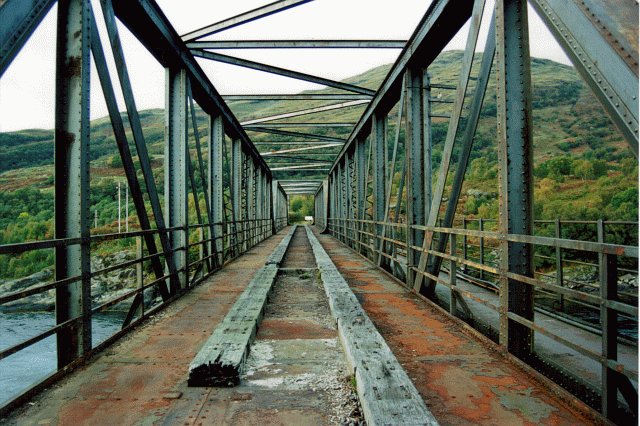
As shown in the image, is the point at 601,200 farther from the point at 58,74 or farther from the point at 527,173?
the point at 58,74

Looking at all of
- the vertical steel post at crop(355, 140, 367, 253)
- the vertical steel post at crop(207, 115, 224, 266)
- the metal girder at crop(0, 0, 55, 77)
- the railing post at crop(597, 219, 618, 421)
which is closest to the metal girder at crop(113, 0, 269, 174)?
the vertical steel post at crop(207, 115, 224, 266)

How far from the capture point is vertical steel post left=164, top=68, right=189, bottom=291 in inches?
307

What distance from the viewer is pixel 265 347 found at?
4.29 meters

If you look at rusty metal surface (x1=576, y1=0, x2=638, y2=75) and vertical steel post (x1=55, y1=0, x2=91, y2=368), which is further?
vertical steel post (x1=55, y1=0, x2=91, y2=368)

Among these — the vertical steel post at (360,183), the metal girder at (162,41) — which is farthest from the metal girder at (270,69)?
the vertical steel post at (360,183)

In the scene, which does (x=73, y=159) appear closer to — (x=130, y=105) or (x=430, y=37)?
(x=130, y=105)

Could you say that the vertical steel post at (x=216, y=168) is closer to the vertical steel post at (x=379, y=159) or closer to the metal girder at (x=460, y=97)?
the vertical steel post at (x=379, y=159)

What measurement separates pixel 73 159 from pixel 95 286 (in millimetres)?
30110

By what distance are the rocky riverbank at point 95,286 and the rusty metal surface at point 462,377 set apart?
24431mm

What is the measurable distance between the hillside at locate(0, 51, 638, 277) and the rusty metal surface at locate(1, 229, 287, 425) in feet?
47.1

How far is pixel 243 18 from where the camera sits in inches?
330

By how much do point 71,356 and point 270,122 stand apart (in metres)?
13.2

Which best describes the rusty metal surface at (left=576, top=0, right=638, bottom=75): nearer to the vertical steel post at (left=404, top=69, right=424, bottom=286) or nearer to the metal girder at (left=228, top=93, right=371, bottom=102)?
the vertical steel post at (left=404, top=69, right=424, bottom=286)

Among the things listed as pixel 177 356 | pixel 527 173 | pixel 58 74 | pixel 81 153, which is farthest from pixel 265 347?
pixel 58 74
